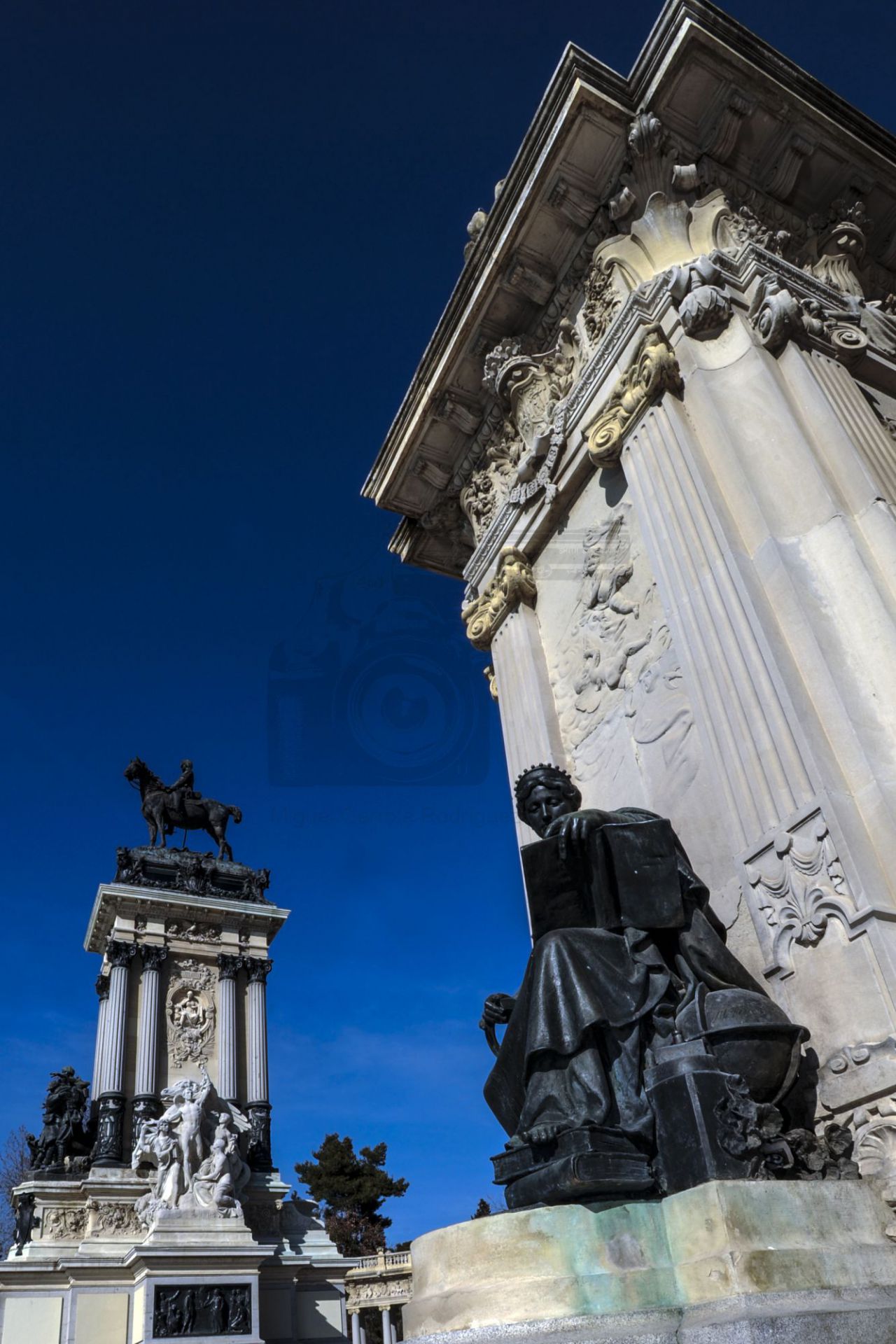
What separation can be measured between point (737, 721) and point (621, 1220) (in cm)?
284

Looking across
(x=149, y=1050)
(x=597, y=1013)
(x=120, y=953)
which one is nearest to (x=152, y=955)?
(x=120, y=953)

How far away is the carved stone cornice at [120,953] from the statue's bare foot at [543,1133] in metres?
23.7

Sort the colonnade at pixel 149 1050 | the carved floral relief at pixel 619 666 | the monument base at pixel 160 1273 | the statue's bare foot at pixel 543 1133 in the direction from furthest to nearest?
the colonnade at pixel 149 1050 < the monument base at pixel 160 1273 < the carved floral relief at pixel 619 666 < the statue's bare foot at pixel 543 1133

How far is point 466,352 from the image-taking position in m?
10.3

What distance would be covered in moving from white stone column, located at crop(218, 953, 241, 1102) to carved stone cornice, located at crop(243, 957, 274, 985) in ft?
0.68

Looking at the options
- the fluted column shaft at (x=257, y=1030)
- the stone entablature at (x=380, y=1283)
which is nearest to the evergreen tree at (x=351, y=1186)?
→ the stone entablature at (x=380, y=1283)

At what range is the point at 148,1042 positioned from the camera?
24250 millimetres

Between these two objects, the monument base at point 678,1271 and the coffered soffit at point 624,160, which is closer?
the monument base at point 678,1271

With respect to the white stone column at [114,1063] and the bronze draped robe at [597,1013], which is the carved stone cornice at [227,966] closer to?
the white stone column at [114,1063]

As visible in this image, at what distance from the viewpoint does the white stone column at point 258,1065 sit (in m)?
23.8

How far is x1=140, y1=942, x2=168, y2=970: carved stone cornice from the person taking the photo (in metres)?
25.4

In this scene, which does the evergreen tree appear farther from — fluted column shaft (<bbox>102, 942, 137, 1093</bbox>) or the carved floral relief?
the carved floral relief

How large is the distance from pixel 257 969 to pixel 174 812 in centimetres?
663

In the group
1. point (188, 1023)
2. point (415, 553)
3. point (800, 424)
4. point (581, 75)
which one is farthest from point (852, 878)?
point (188, 1023)
